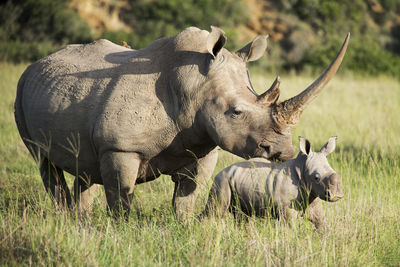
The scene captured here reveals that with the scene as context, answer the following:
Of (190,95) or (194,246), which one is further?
(190,95)

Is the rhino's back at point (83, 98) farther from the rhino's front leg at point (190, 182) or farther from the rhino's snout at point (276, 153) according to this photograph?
the rhino's snout at point (276, 153)

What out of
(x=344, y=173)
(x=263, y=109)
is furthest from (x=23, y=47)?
(x=263, y=109)

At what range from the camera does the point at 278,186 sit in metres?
4.05

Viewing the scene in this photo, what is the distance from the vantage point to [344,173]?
6.45 metres

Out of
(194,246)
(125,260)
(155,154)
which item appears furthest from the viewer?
(155,154)

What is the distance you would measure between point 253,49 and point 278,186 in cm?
124

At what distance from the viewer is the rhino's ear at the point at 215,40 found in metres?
4.14

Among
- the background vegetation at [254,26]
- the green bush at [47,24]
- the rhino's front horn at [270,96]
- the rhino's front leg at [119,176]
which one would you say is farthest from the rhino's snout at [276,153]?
the green bush at [47,24]

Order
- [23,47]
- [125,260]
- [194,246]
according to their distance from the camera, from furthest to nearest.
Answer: [23,47], [194,246], [125,260]

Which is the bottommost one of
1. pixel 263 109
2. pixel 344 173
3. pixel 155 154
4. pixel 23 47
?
pixel 23 47

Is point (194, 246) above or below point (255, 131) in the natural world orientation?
below

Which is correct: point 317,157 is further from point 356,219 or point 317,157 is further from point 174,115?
point 174,115

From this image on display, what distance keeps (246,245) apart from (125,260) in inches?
33.5

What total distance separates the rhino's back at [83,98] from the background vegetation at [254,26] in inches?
509
